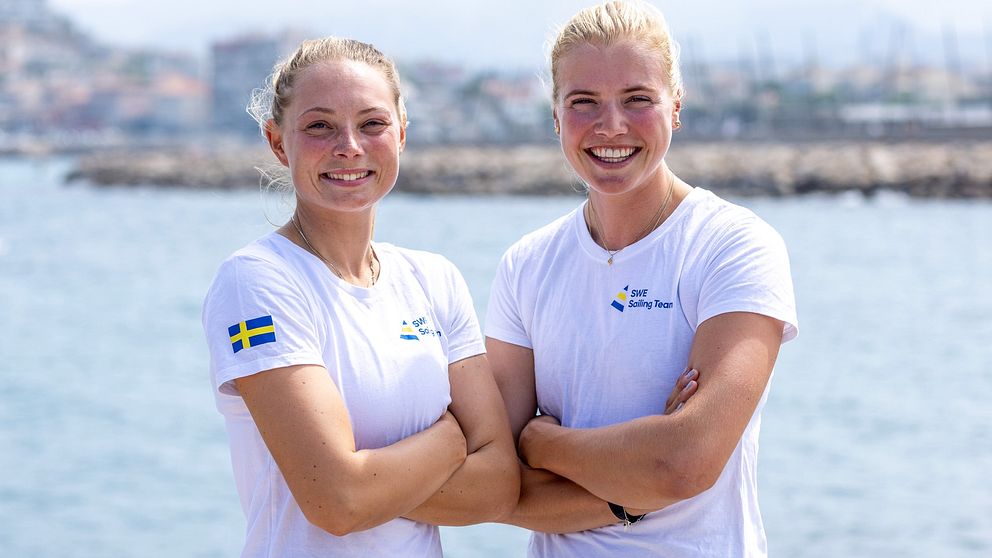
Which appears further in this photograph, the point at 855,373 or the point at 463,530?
the point at 855,373

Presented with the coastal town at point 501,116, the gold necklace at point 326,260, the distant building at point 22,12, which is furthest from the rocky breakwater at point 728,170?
the distant building at point 22,12

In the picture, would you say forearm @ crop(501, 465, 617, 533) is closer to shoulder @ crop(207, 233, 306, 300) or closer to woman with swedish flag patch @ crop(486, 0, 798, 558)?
woman with swedish flag patch @ crop(486, 0, 798, 558)

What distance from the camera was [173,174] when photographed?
56219mm

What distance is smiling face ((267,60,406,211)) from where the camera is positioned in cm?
237

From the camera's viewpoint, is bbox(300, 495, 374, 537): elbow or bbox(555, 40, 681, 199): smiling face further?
bbox(555, 40, 681, 199): smiling face

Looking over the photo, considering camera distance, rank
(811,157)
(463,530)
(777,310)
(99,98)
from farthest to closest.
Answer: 1. (99,98)
2. (811,157)
3. (463,530)
4. (777,310)

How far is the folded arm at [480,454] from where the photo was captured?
2.45 meters

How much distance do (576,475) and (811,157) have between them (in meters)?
40.2

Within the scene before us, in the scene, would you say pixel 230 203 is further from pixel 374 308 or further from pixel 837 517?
pixel 374 308

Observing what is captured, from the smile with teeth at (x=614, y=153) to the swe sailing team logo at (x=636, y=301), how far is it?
273mm

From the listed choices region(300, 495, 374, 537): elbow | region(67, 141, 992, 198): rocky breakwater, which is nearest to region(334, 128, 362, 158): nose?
region(300, 495, 374, 537): elbow

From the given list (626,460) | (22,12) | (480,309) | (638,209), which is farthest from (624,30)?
(22,12)

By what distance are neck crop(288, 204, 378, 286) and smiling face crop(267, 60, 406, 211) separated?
1.5 inches

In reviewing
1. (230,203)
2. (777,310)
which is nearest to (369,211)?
(777,310)
